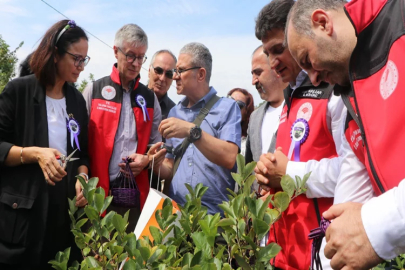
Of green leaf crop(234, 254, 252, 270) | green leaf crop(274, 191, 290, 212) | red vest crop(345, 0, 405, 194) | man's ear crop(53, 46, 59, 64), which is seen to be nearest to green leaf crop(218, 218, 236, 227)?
green leaf crop(234, 254, 252, 270)

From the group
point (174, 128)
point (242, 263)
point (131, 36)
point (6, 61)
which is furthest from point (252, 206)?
point (6, 61)

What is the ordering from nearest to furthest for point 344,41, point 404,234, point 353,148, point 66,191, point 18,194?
1. point 404,234
2. point 344,41
3. point 353,148
4. point 18,194
5. point 66,191

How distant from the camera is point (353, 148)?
1.68 meters

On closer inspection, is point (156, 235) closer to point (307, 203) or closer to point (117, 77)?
point (307, 203)

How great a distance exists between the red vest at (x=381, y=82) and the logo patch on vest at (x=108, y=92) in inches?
92.6

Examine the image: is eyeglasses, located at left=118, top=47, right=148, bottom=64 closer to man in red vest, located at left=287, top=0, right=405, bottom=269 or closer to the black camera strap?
the black camera strap

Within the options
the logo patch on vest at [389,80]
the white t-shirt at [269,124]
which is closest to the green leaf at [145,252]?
the logo patch on vest at [389,80]

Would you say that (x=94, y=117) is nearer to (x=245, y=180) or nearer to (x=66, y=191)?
(x=66, y=191)

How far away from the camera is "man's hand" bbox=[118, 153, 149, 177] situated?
10.7 ft

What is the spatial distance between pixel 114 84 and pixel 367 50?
2.48 m

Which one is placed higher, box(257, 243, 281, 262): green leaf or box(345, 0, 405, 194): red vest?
box(345, 0, 405, 194): red vest

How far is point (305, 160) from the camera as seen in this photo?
210cm

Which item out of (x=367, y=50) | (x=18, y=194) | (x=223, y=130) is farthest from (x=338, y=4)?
(x=18, y=194)

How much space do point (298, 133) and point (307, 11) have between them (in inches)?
24.6
